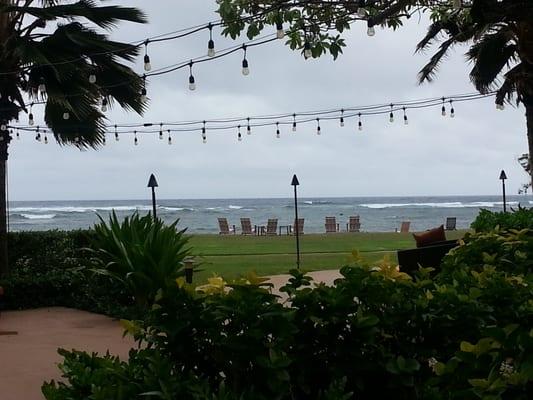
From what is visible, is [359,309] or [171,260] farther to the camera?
[171,260]

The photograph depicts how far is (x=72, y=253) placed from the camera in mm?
9375

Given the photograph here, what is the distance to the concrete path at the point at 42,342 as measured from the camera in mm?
4426

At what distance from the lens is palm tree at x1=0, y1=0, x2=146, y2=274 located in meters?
8.30

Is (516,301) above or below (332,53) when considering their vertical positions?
below

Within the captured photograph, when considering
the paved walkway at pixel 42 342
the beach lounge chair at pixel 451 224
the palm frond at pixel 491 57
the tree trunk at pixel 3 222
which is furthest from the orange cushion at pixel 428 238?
the beach lounge chair at pixel 451 224

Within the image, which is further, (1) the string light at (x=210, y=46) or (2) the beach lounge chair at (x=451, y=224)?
(2) the beach lounge chair at (x=451, y=224)

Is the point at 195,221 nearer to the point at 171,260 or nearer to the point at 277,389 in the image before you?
the point at 171,260

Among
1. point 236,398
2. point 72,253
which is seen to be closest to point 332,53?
point 236,398

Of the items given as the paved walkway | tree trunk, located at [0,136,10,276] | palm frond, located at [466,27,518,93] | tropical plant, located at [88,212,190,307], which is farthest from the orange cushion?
tree trunk, located at [0,136,10,276]

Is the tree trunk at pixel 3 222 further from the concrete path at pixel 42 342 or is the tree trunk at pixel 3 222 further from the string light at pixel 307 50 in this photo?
the string light at pixel 307 50

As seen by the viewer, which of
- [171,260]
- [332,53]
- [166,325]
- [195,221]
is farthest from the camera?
[195,221]

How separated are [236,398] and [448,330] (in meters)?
0.67

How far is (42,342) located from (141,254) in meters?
1.44

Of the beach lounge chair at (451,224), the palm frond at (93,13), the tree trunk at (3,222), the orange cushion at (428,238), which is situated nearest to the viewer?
the palm frond at (93,13)
